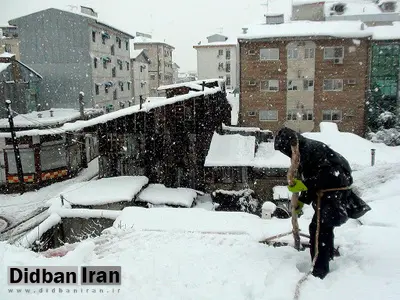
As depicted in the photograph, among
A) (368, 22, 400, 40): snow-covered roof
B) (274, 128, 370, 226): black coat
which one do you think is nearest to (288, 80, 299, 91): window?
(368, 22, 400, 40): snow-covered roof

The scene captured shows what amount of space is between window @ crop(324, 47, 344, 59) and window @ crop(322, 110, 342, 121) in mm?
4844

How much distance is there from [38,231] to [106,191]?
22.1 ft

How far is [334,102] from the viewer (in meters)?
30.9

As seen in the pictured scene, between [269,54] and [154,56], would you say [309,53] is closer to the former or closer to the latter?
[269,54]

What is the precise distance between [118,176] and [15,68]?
1714 cm

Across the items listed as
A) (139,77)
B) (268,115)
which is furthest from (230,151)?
(139,77)

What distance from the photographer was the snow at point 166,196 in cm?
1588

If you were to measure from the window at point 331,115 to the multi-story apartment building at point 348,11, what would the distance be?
1432 centimetres

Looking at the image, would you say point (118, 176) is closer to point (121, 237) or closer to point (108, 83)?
point (121, 237)

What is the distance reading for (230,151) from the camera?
69.7 feet

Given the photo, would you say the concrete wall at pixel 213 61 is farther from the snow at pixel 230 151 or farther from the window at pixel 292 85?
the snow at pixel 230 151

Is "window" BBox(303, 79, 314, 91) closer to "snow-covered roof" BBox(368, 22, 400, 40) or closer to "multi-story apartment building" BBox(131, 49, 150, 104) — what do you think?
"snow-covered roof" BBox(368, 22, 400, 40)

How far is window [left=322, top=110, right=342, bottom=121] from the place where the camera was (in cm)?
3095

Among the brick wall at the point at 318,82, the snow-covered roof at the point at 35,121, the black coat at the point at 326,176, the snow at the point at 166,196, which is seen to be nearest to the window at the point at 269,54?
the brick wall at the point at 318,82
